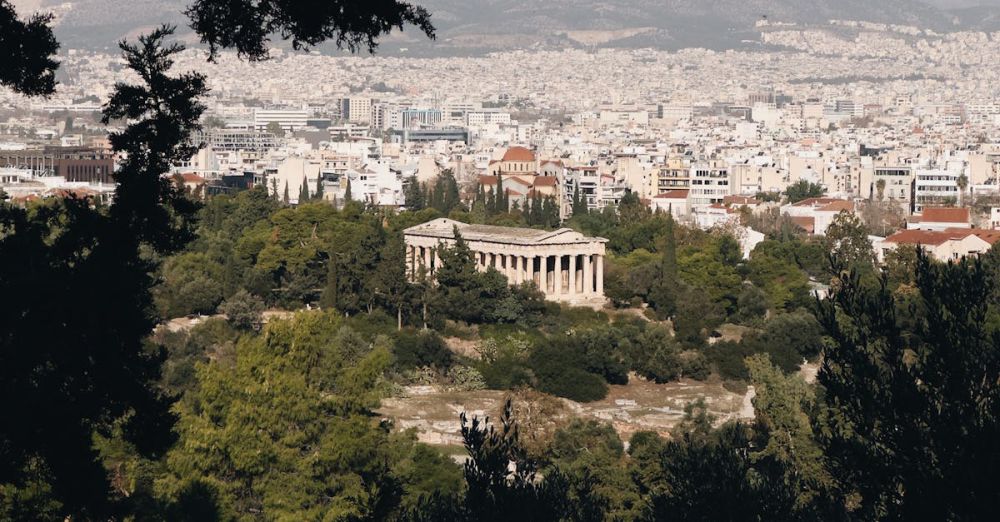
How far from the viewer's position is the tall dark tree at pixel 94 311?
37.6ft

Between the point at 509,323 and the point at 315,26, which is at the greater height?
the point at 315,26

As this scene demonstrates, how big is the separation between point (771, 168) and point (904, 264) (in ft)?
165

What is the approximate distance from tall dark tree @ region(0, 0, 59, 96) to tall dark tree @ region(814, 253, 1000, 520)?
5.07m

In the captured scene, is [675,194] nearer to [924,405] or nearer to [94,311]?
[924,405]

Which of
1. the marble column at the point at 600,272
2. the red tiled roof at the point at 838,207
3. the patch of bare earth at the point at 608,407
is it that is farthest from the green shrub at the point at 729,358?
the red tiled roof at the point at 838,207

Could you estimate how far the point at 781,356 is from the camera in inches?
1490

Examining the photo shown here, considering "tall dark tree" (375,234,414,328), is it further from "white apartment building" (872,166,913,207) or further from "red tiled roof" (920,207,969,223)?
"white apartment building" (872,166,913,207)

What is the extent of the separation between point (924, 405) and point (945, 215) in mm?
49837

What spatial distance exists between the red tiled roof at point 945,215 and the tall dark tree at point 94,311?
5000cm

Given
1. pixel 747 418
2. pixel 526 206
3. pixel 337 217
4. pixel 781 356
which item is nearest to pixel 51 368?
pixel 747 418

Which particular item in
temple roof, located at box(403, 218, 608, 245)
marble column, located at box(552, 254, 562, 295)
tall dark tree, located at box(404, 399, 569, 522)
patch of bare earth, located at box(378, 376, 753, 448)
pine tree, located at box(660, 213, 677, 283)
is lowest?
patch of bare earth, located at box(378, 376, 753, 448)

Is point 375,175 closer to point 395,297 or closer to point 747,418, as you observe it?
Result: point 395,297

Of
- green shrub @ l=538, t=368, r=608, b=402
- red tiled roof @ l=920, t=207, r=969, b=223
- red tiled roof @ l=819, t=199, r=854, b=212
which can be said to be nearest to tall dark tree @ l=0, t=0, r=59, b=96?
green shrub @ l=538, t=368, r=608, b=402

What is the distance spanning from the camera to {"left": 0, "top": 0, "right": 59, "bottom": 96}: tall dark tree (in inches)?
456
